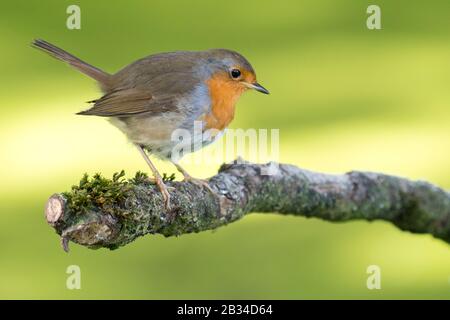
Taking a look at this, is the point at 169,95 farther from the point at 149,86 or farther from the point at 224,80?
the point at 224,80

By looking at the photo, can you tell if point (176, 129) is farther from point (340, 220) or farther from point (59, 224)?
point (59, 224)

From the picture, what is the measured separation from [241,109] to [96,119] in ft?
4.19

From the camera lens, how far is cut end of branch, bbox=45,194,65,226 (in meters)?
2.45

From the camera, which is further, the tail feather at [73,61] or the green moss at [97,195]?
the tail feather at [73,61]

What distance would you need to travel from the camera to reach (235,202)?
3.30 m

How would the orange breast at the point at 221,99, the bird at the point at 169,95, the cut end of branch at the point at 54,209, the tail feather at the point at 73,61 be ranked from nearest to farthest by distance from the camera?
the cut end of branch at the point at 54,209, the bird at the point at 169,95, the orange breast at the point at 221,99, the tail feather at the point at 73,61

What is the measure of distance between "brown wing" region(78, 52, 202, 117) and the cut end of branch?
3.78 feet

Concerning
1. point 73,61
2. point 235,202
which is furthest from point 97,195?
point 73,61

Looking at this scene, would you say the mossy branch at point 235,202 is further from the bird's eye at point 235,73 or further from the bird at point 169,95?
the bird's eye at point 235,73

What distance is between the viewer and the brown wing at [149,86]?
365 centimetres

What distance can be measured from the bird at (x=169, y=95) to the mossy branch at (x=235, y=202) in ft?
0.85

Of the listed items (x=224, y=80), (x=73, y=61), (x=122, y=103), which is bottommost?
(x=122, y=103)

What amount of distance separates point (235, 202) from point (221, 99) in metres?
0.74

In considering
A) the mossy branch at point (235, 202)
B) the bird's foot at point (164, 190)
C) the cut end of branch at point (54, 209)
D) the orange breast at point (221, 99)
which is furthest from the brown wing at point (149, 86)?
the cut end of branch at point (54, 209)
